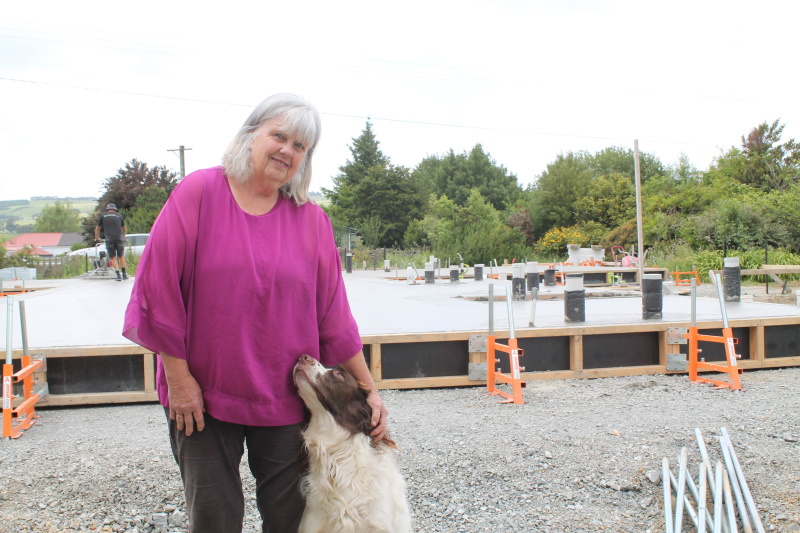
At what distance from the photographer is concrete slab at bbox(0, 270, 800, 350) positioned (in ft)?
19.6

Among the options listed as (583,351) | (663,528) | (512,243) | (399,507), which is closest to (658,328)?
(583,351)

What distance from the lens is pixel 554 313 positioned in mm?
7832

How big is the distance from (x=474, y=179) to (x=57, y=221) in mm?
69711

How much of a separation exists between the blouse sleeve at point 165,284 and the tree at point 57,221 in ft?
327

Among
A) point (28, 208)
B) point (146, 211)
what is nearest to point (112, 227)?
point (146, 211)

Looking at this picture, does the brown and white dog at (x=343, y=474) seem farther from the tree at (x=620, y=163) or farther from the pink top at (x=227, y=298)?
the tree at (x=620, y=163)

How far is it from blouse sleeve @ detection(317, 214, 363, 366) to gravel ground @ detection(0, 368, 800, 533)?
161 centimetres

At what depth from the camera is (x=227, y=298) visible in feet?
5.88

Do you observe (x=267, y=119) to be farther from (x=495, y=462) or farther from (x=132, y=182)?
(x=132, y=182)

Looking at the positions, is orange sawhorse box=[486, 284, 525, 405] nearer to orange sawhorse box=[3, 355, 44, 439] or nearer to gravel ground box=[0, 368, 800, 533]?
gravel ground box=[0, 368, 800, 533]

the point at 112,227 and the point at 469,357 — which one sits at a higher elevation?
the point at 112,227

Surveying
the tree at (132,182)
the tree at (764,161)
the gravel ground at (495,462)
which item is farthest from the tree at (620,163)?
the gravel ground at (495,462)

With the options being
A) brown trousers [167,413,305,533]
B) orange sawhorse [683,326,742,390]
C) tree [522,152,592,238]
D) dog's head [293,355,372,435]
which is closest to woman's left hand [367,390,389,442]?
dog's head [293,355,372,435]

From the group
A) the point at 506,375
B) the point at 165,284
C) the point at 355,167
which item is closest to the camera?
the point at 165,284
